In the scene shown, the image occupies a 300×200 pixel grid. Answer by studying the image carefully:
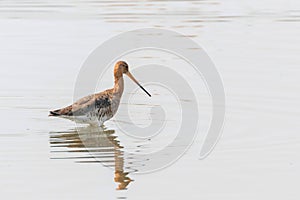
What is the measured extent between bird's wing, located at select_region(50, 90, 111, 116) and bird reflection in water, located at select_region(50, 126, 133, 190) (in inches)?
9.9

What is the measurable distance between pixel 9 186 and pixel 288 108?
4927mm

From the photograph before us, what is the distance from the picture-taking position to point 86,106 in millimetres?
11938

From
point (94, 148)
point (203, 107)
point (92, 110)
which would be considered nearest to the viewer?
point (94, 148)

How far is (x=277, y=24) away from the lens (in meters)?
19.7

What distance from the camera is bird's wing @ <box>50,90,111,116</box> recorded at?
464 inches

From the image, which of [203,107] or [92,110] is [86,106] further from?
[203,107]

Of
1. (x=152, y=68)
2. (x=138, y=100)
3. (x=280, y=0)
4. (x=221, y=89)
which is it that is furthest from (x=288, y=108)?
(x=280, y=0)

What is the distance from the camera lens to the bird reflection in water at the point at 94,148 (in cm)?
948

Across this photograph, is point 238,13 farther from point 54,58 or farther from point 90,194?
point 90,194

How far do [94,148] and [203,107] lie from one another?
2.49 metres

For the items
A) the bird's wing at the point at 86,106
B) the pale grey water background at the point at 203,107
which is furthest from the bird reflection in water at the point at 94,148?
the bird's wing at the point at 86,106

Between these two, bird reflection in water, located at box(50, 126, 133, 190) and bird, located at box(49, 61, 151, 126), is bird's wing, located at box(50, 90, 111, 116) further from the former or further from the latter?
bird reflection in water, located at box(50, 126, 133, 190)

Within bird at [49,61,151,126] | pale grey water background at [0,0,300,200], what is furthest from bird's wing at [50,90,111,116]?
pale grey water background at [0,0,300,200]

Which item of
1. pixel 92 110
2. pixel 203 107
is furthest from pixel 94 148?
pixel 203 107
